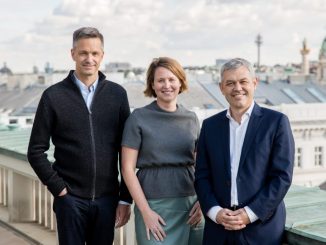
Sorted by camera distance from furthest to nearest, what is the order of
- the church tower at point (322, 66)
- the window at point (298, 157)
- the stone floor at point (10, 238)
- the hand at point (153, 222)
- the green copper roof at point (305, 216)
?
the church tower at point (322, 66), the window at point (298, 157), the stone floor at point (10, 238), the hand at point (153, 222), the green copper roof at point (305, 216)

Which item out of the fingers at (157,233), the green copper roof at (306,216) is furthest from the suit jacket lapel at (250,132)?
the fingers at (157,233)

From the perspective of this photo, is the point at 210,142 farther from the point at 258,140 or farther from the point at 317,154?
the point at 317,154

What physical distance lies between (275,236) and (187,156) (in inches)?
26.1

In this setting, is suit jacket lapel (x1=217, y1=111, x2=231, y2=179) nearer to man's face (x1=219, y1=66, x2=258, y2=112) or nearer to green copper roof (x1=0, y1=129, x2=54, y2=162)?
man's face (x1=219, y1=66, x2=258, y2=112)

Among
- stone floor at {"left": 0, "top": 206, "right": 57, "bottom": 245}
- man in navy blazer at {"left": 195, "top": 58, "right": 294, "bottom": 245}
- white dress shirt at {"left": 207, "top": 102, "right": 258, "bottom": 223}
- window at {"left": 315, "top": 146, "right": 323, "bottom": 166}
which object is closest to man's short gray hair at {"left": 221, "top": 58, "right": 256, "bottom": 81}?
man in navy blazer at {"left": 195, "top": 58, "right": 294, "bottom": 245}

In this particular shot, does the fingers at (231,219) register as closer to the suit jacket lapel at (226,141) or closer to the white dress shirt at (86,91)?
the suit jacket lapel at (226,141)

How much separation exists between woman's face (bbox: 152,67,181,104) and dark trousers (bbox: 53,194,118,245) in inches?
23.1

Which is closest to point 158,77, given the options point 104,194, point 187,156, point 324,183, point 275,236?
point 187,156

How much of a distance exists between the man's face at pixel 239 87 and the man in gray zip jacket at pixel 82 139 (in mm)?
664

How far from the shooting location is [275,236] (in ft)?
9.34

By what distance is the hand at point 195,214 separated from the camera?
10.8 ft

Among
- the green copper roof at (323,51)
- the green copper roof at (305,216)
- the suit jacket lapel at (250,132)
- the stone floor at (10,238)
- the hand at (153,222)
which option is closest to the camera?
the green copper roof at (305,216)

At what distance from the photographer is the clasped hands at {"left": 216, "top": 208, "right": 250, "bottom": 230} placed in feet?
9.27

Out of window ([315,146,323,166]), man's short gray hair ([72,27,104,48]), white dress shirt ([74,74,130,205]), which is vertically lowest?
window ([315,146,323,166])
